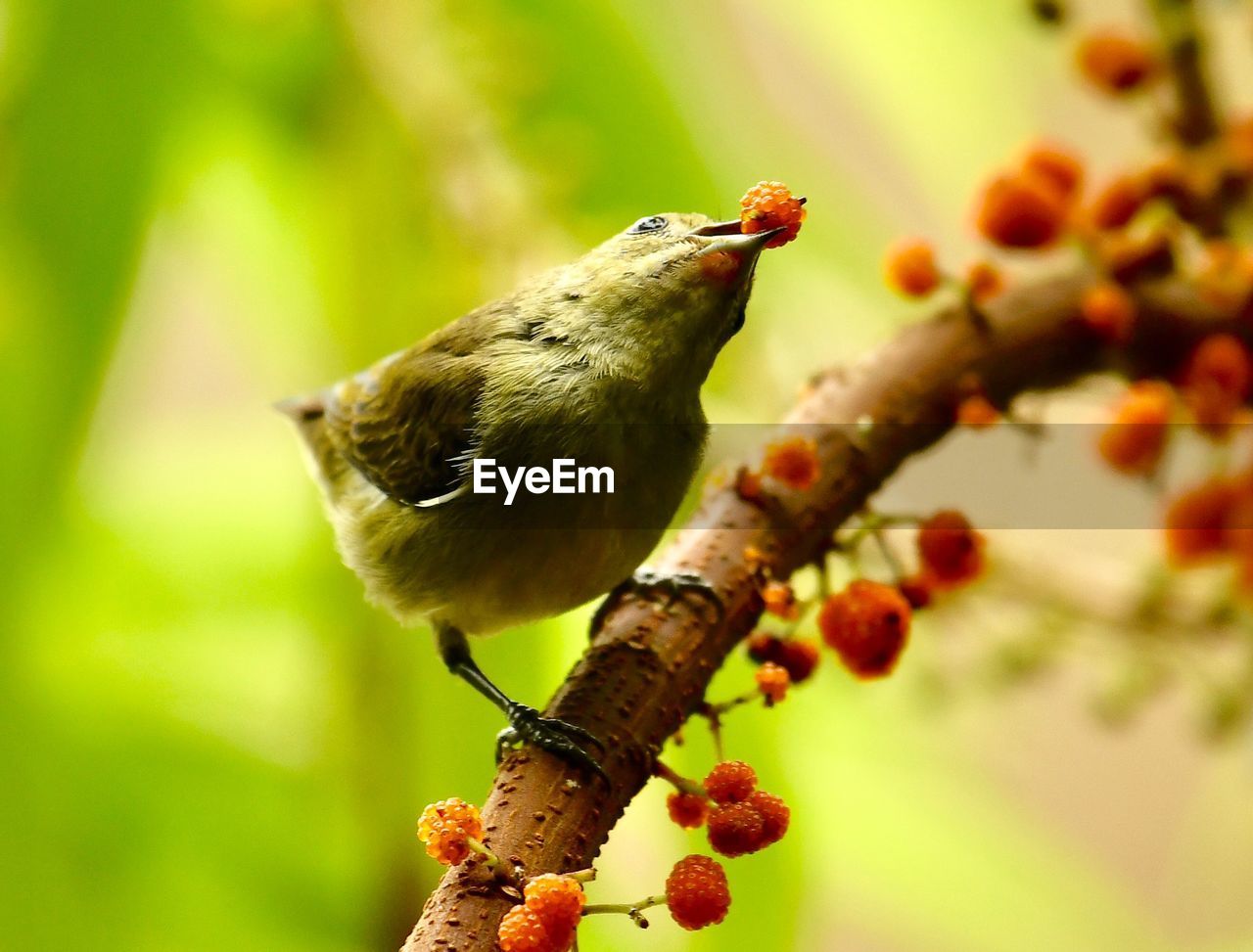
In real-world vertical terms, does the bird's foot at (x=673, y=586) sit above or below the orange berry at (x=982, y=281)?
below

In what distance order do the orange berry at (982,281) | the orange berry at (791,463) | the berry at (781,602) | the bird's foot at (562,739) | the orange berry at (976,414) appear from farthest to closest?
the orange berry at (982,281) → the orange berry at (976,414) → the orange berry at (791,463) → the berry at (781,602) → the bird's foot at (562,739)

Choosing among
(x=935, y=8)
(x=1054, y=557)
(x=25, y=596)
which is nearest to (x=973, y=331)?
(x=1054, y=557)

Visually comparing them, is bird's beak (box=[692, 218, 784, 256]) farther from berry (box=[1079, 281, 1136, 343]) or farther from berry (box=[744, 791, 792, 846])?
berry (box=[1079, 281, 1136, 343])

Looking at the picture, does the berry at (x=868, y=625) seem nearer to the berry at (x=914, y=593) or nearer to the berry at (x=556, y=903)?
the berry at (x=914, y=593)

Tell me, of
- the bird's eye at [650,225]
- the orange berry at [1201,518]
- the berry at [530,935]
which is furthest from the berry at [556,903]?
the orange berry at [1201,518]

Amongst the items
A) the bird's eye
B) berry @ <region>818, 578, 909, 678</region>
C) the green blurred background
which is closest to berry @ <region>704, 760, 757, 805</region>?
berry @ <region>818, 578, 909, 678</region>

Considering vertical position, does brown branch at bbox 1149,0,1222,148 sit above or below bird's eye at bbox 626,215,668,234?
above

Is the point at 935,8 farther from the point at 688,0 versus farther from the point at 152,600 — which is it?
the point at 152,600
